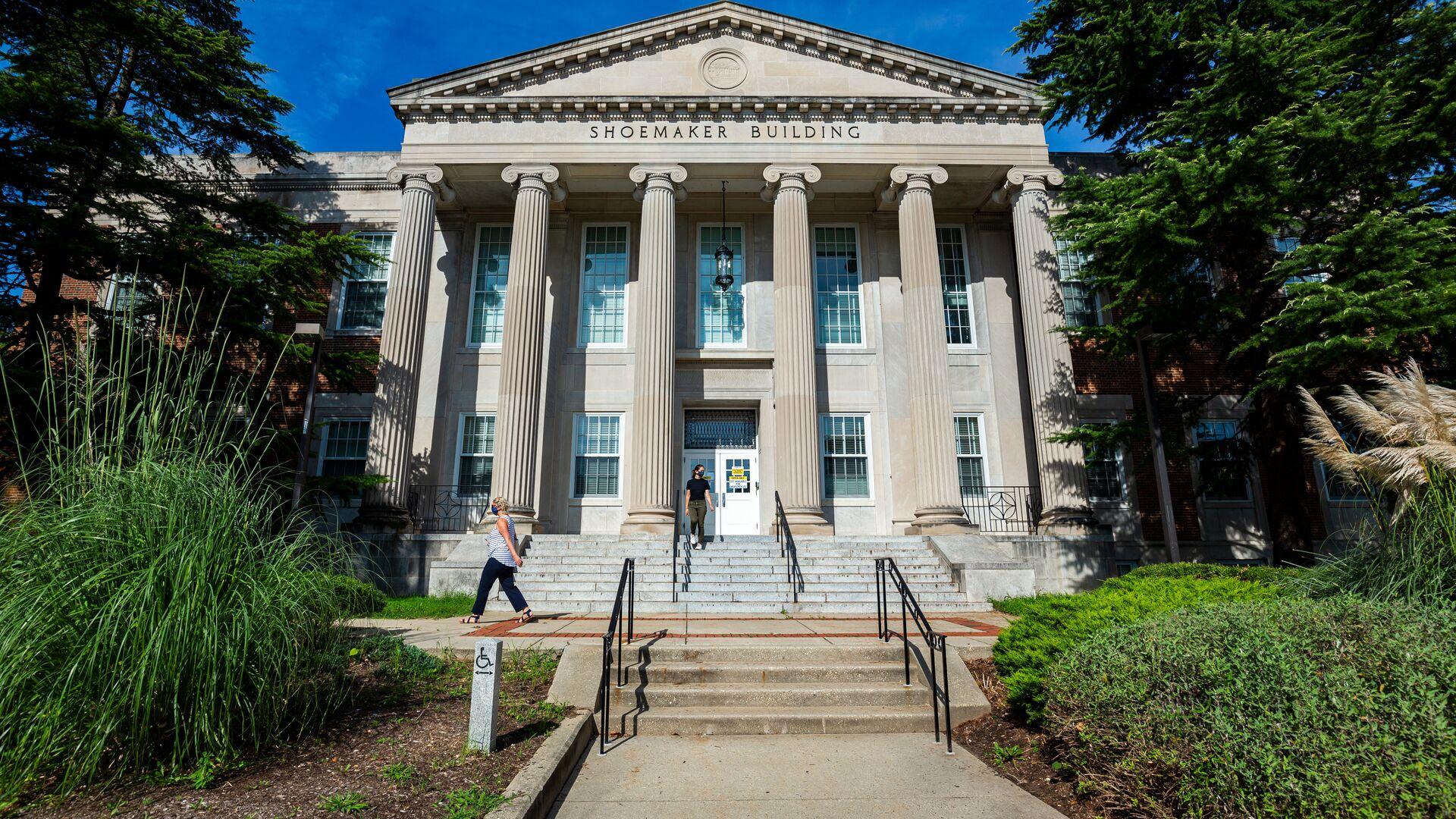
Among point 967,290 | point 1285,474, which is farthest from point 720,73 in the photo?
point 1285,474

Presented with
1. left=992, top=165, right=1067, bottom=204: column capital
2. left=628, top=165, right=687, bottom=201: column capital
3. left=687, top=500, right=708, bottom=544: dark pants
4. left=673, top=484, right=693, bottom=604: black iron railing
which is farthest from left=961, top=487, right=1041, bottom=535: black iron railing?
left=628, top=165, right=687, bottom=201: column capital

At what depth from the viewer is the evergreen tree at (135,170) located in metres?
12.8

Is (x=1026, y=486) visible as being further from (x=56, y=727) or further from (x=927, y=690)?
(x=56, y=727)

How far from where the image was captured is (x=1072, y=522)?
53.6 ft

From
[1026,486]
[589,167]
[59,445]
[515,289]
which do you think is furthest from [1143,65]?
[59,445]

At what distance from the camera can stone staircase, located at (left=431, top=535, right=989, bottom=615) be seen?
12.4 metres

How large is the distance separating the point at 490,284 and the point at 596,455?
589cm

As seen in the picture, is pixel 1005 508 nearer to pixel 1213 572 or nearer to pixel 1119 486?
pixel 1119 486

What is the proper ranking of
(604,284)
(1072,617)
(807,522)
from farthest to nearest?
(604,284), (807,522), (1072,617)

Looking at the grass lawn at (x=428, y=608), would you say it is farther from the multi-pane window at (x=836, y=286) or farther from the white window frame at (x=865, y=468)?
the multi-pane window at (x=836, y=286)

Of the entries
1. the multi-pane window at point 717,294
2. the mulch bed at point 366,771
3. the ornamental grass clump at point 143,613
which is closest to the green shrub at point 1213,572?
the mulch bed at point 366,771

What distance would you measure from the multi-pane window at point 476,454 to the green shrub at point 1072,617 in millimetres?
14752

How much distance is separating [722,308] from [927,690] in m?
14.5

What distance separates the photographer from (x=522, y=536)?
15.3 metres
